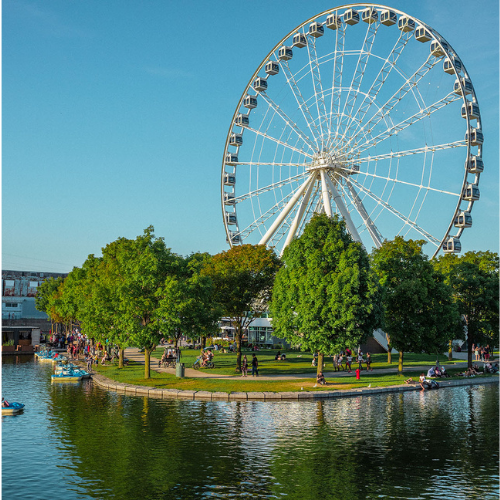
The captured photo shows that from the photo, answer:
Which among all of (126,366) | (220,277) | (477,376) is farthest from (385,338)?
(126,366)

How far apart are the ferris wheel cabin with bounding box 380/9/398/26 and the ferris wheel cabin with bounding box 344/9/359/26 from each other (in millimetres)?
3266

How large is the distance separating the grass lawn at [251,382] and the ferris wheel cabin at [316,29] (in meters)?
38.8

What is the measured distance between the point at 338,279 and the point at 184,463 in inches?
905

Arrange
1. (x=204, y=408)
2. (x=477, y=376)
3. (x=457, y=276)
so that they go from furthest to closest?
(x=457, y=276)
(x=477, y=376)
(x=204, y=408)

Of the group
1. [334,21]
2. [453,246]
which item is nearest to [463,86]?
[453,246]

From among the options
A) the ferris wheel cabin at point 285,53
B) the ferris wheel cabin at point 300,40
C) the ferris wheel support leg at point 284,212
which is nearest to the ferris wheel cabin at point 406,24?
the ferris wheel cabin at point 300,40

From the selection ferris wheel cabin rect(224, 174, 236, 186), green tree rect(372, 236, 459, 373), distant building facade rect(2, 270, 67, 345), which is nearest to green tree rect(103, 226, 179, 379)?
green tree rect(372, 236, 459, 373)

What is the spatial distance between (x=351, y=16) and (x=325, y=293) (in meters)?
35.9

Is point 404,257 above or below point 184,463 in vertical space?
above

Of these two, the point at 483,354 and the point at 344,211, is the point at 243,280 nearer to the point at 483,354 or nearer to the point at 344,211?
the point at 344,211

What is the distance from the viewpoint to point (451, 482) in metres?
18.0

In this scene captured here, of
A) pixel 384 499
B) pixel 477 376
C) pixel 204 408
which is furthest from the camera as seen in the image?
pixel 477 376

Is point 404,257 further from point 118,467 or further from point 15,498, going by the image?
point 15,498

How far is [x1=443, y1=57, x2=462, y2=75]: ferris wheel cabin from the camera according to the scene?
185ft
